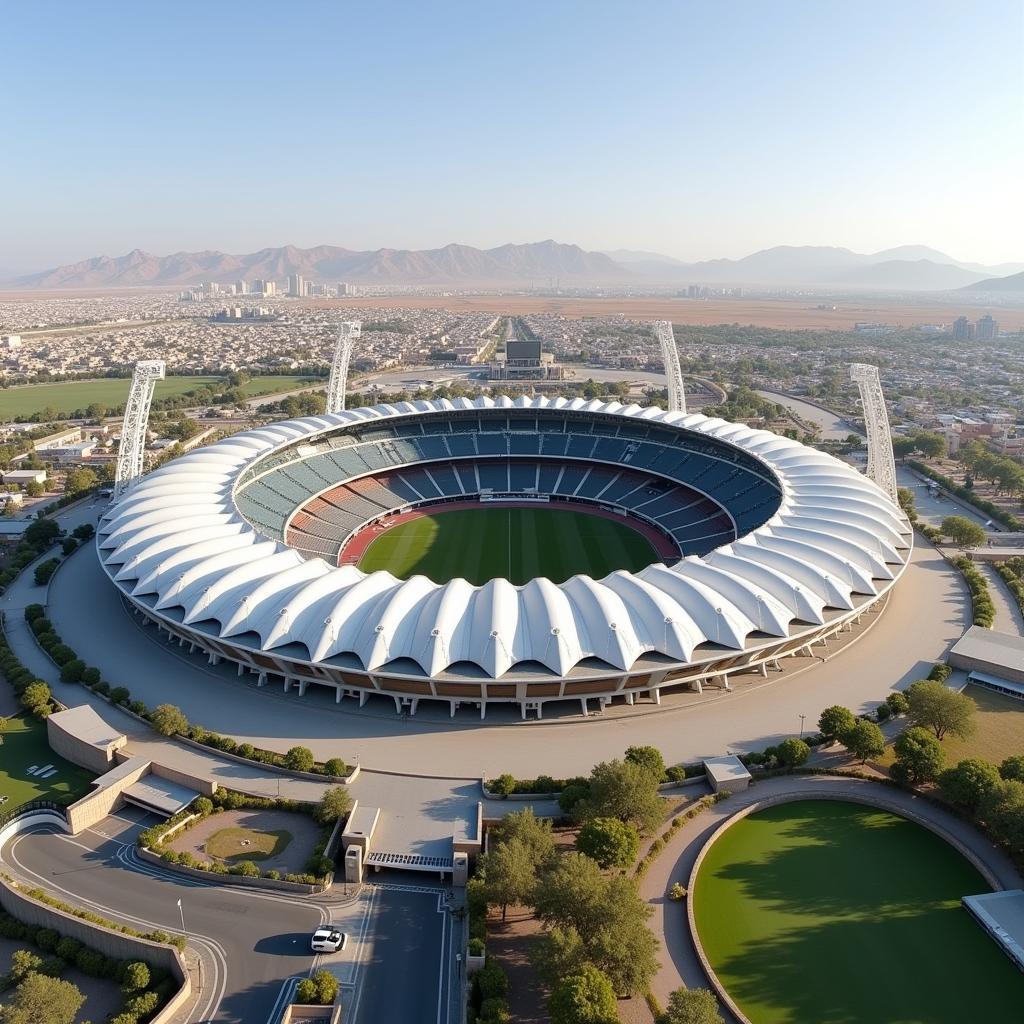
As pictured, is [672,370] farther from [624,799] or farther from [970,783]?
[624,799]

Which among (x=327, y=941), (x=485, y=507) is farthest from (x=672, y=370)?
(x=327, y=941)

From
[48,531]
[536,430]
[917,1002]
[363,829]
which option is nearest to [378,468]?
[536,430]

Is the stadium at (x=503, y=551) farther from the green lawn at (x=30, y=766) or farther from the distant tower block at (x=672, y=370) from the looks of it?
the distant tower block at (x=672, y=370)

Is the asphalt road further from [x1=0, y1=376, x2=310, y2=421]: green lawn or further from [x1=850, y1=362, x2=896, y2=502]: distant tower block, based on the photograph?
[x1=0, y1=376, x2=310, y2=421]: green lawn

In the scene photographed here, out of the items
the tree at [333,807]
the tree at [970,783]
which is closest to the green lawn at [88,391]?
the tree at [333,807]

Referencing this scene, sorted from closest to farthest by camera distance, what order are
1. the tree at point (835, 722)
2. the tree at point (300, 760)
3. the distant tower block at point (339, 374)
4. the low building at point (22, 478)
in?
the tree at point (300, 760), the tree at point (835, 722), the low building at point (22, 478), the distant tower block at point (339, 374)

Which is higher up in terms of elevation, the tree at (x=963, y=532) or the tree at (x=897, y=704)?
the tree at (x=963, y=532)

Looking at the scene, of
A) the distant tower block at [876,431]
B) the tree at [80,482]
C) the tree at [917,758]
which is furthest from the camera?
the tree at [80,482]
